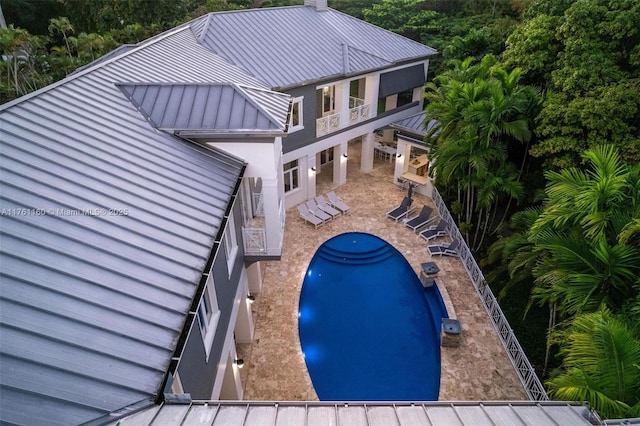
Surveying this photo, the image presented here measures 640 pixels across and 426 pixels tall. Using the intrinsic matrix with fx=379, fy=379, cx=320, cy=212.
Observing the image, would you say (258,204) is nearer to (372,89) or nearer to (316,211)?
(316,211)

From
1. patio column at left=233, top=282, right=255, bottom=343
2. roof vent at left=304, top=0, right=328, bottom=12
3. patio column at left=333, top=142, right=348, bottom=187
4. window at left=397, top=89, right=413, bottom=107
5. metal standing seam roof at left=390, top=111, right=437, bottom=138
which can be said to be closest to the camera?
patio column at left=233, top=282, right=255, bottom=343

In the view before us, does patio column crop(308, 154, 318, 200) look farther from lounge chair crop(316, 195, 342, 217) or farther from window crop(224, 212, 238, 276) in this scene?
window crop(224, 212, 238, 276)

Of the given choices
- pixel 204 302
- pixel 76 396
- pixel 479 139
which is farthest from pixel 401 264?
pixel 76 396

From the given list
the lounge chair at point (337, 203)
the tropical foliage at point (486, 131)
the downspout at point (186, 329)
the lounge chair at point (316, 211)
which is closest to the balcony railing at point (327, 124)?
the lounge chair at point (337, 203)

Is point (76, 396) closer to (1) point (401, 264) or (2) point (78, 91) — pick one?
(2) point (78, 91)

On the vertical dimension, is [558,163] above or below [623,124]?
below

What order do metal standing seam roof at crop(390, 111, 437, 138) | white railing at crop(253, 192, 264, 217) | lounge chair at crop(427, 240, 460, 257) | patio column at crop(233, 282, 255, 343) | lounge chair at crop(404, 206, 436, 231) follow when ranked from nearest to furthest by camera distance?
patio column at crop(233, 282, 255, 343), white railing at crop(253, 192, 264, 217), lounge chair at crop(427, 240, 460, 257), lounge chair at crop(404, 206, 436, 231), metal standing seam roof at crop(390, 111, 437, 138)

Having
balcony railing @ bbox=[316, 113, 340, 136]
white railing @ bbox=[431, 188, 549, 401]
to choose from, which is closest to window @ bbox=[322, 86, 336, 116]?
balcony railing @ bbox=[316, 113, 340, 136]
